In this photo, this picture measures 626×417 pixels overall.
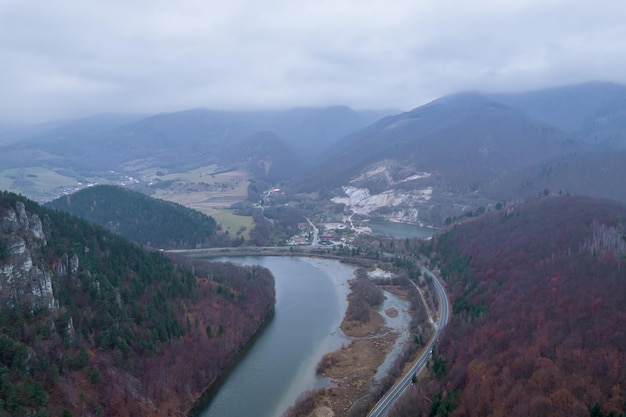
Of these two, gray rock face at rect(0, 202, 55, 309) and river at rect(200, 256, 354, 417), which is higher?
gray rock face at rect(0, 202, 55, 309)

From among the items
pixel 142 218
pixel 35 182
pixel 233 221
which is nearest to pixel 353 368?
pixel 142 218

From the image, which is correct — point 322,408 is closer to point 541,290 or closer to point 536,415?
point 536,415

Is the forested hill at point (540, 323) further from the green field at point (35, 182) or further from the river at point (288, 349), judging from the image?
the green field at point (35, 182)

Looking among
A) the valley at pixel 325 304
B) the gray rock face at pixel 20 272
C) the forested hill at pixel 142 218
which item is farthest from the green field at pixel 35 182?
the gray rock face at pixel 20 272

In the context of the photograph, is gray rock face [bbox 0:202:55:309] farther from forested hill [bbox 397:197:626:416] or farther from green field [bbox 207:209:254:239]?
green field [bbox 207:209:254:239]

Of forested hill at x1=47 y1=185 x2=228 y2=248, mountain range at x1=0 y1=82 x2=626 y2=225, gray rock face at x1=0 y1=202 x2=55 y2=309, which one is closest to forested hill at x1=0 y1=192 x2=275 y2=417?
gray rock face at x1=0 y1=202 x2=55 y2=309

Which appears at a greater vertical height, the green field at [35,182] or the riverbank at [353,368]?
the green field at [35,182]

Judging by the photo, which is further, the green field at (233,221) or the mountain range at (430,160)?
the mountain range at (430,160)

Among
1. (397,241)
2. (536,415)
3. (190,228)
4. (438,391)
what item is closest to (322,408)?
(438,391)
